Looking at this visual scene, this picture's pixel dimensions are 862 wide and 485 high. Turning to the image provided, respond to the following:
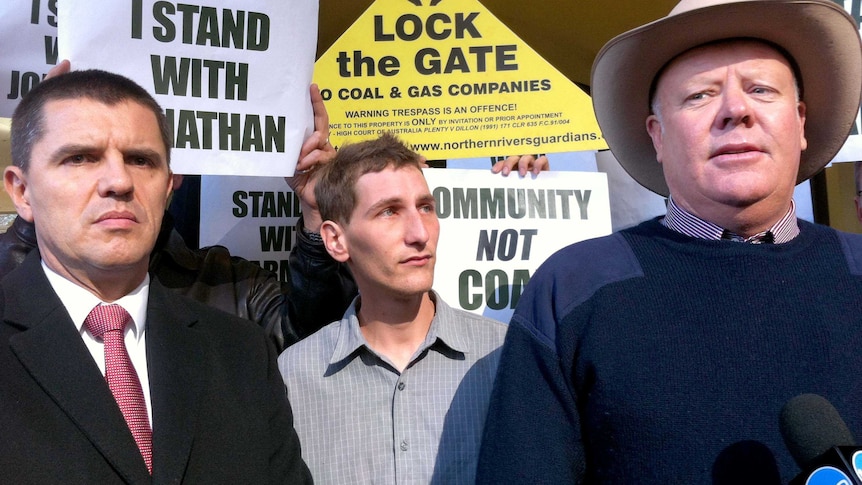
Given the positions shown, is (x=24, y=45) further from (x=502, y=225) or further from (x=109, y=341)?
(x=502, y=225)

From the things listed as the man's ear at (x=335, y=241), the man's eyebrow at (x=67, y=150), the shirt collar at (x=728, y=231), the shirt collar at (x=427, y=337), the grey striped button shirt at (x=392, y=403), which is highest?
the man's eyebrow at (x=67, y=150)

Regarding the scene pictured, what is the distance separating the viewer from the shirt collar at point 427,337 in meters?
2.61

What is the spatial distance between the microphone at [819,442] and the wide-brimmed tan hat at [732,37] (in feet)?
2.99

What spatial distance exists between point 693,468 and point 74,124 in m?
1.56

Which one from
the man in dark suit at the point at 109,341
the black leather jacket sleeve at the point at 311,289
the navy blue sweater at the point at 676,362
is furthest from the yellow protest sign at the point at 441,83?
the navy blue sweater at the point at 676,362

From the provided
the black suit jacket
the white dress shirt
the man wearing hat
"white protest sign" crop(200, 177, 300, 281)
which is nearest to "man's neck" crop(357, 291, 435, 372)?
the black suit jacket

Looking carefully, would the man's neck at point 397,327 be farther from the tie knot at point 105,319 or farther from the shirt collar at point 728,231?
the shirt collar at point 728,231

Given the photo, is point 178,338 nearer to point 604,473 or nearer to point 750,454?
point 604,473

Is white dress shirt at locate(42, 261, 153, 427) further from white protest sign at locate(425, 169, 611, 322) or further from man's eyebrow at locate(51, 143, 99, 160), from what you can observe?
white protest sign at locate(425, 169, 611, 322)

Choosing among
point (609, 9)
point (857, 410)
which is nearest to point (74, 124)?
point (857, 410)

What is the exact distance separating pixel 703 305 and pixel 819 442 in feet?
1.59

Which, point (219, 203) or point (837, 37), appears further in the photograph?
point (219, 203)

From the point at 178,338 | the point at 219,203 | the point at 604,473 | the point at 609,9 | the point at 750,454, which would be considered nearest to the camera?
the point at 750,454

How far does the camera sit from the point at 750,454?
1.53m
